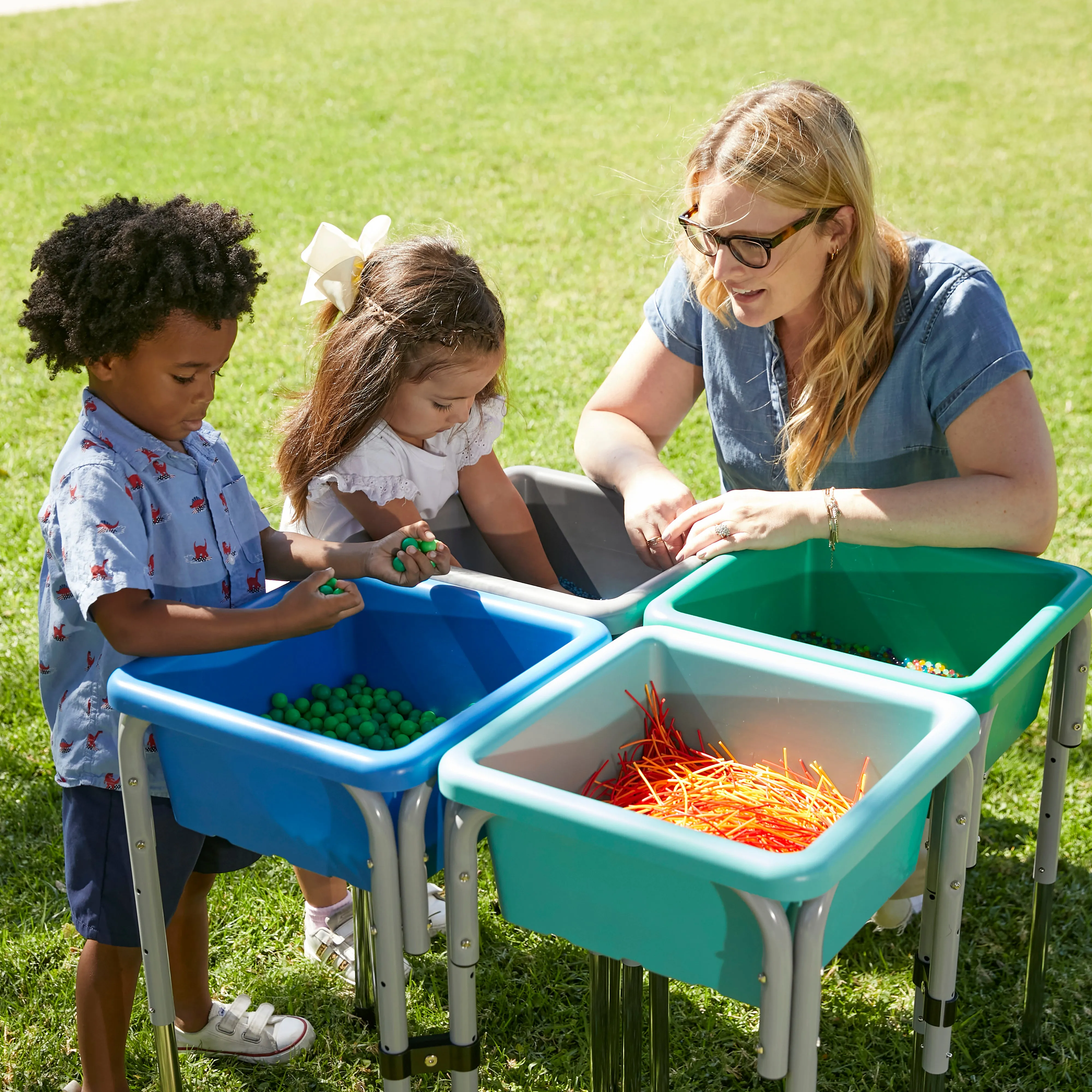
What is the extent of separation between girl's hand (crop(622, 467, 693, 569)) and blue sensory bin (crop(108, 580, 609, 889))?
44 centimetres

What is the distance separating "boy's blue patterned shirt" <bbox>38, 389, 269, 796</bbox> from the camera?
1.59m

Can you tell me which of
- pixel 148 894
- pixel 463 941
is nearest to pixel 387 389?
pixel 148 894

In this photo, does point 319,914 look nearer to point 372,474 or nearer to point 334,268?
point 372,474

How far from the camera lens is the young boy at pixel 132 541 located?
1603 millimetres

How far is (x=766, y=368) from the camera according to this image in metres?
2.25

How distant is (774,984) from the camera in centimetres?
121

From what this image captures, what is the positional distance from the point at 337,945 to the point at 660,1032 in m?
0.66

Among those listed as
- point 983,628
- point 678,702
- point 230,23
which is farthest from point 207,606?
point 230,23

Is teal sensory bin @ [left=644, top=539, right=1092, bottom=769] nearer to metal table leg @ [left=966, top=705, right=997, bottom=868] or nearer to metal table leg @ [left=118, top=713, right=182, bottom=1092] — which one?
metal table leg @ [left=966, top=705, right=997, bottom=868]

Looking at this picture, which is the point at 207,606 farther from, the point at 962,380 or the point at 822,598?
the point at 962,380

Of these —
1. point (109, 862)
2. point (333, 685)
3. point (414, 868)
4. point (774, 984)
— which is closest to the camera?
point (774, 984)

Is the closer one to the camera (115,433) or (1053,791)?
(115,433)

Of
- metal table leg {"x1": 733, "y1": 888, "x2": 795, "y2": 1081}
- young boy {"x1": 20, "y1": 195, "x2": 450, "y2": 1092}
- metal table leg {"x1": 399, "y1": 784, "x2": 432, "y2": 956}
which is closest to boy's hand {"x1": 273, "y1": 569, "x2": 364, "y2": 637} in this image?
young boy {"x1": 20, "y1": 195, "x2": 450, "y2": 1092}

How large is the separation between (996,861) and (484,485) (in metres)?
1.27
